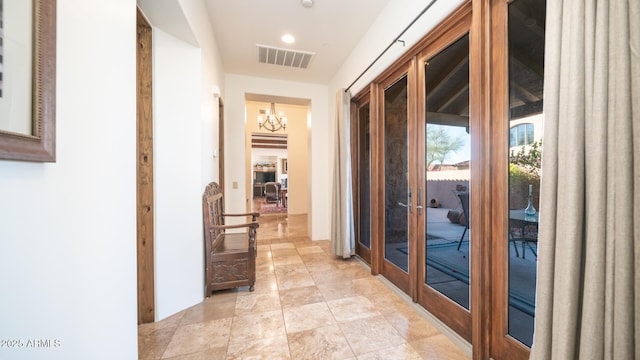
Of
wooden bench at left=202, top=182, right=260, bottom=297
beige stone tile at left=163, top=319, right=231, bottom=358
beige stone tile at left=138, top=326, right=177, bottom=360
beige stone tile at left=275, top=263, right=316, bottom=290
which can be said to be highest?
wooden bench at left=202, top=182, right=260, bottom=297

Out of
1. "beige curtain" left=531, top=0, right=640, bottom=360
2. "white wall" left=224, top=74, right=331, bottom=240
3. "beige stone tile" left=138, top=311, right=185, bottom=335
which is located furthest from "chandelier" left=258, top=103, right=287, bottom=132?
"beige curtain" left=531, top=0, right=640, bottom=360

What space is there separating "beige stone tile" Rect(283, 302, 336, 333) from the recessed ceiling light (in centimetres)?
321

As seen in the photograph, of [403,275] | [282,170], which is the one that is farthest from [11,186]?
[282,170]

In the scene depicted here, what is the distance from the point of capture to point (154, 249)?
1937 millimetres

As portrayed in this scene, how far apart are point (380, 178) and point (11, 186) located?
2.74 meters

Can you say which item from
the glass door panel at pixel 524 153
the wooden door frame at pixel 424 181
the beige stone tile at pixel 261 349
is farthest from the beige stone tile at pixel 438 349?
the beige stone tile at pixel 261 349

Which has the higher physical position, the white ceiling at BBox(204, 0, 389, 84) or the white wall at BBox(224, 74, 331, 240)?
the white ceiling at BBox(204, 0, 389, 84)

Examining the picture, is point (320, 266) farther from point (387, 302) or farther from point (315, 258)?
point (387, 302)

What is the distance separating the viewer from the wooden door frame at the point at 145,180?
1897 mm

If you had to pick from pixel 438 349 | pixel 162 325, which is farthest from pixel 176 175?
pixel 438 349

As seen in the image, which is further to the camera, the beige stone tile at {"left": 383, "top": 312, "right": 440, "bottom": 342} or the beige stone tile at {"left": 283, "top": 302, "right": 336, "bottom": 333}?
the beige stone tile at {"left": 283, "top": 302, "right": 336, "bottom": 333}

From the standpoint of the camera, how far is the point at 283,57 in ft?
11.3

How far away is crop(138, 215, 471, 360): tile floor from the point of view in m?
1.60

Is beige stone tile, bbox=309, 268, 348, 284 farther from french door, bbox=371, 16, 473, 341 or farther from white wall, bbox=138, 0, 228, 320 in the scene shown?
white wall, bbox=138, 0, 228, 320
